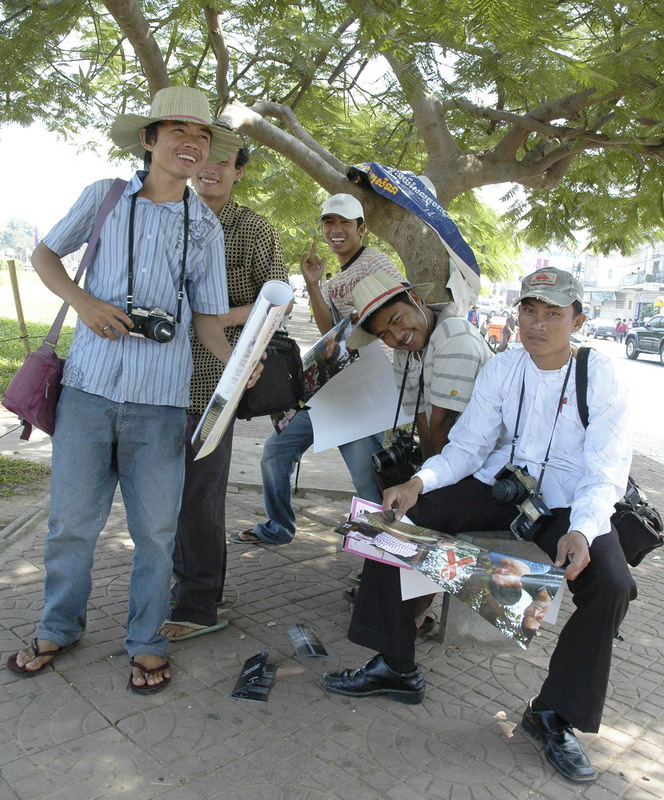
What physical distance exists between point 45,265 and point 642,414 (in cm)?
1322

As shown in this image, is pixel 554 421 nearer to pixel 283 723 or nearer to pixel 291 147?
pixel 283 723

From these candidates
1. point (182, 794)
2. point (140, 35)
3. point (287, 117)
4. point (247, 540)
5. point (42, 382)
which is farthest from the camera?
point (287, 117)

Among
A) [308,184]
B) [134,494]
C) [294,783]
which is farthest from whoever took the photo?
[308,184]

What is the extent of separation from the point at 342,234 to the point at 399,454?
1.28m

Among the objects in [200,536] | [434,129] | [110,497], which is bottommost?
[200,536]

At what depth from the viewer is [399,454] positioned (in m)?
3.46

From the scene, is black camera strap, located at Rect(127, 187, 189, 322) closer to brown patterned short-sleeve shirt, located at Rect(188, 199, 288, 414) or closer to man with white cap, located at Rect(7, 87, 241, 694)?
man with white cap, located at Rect(7, 87, 241, 694)

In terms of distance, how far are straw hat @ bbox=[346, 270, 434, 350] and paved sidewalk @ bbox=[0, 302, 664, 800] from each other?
1.40 metres

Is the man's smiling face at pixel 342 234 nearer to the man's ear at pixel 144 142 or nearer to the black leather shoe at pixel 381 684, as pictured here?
the man's ear at pixel 144 142

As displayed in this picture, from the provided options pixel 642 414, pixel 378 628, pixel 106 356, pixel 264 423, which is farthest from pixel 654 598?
pixel 642 414

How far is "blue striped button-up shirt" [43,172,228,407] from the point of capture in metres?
2.65

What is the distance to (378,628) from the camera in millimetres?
2871


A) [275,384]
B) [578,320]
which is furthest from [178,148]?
[578,320]

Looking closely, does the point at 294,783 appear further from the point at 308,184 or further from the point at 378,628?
the point at 308,184
